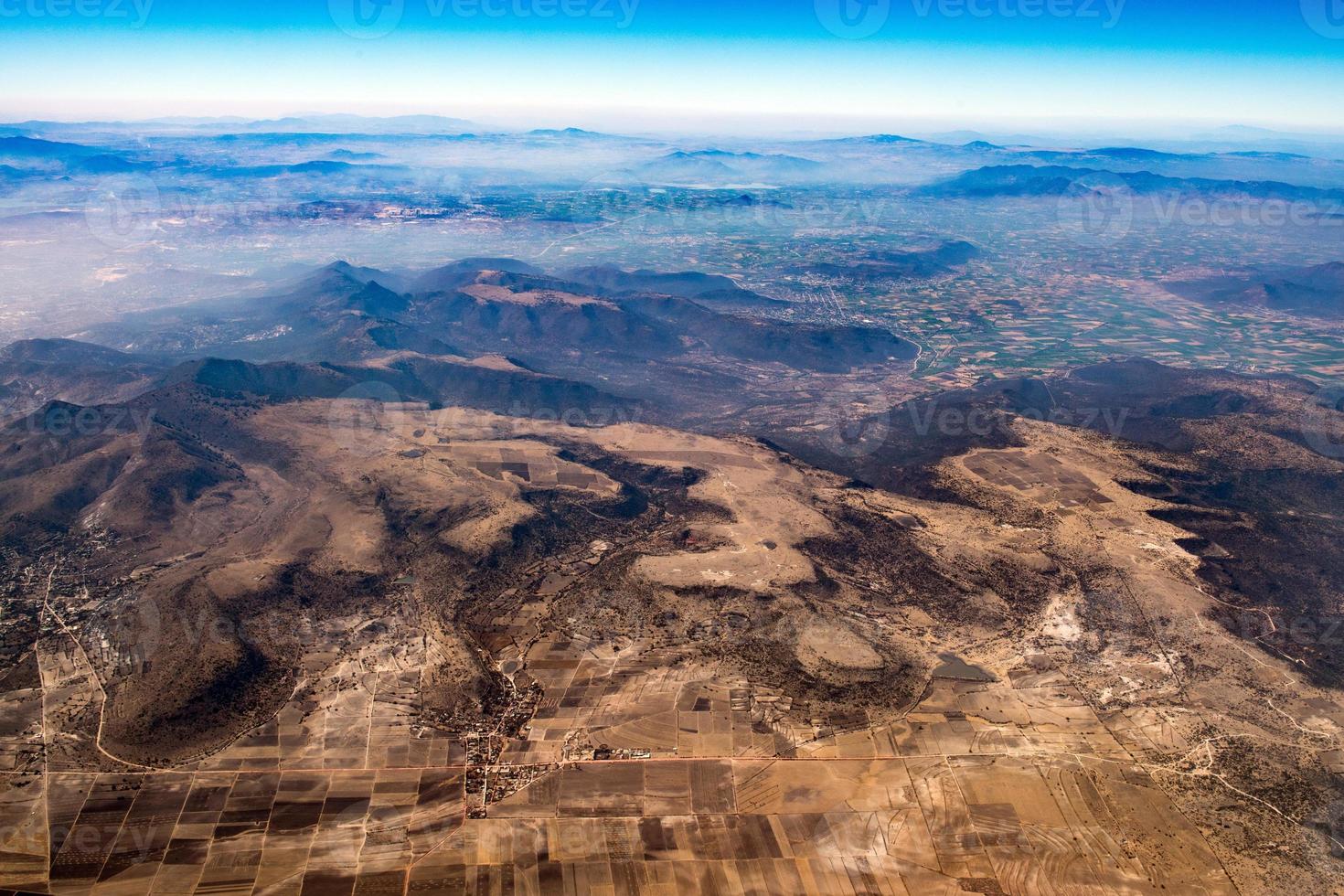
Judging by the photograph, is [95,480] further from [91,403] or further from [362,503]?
[91,403]

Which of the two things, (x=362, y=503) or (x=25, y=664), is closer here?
(x=25, y=664)

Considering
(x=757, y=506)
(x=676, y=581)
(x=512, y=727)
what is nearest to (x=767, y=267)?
(x=757, y=506)

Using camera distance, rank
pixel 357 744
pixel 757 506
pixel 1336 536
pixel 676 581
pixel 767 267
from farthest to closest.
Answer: pixel 767 267 < pixel 757 506 < pixel 1336 536 < pixel 676 581 < pixel 357 744

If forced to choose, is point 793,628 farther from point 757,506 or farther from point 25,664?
point 25,664

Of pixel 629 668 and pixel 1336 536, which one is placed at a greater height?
pixel 1336 536

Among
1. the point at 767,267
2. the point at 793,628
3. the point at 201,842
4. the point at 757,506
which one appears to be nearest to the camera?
the point at 201,842

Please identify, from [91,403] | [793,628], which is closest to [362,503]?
[793,628]

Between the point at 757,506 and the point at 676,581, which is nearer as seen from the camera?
the point at 676,581

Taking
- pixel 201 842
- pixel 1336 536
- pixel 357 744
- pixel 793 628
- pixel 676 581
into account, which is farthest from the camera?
pixel 1336 536

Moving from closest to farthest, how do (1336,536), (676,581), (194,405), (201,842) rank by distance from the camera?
1. (201,842)
2. (676,581)
3. (1336,536)
4. (194,405)
